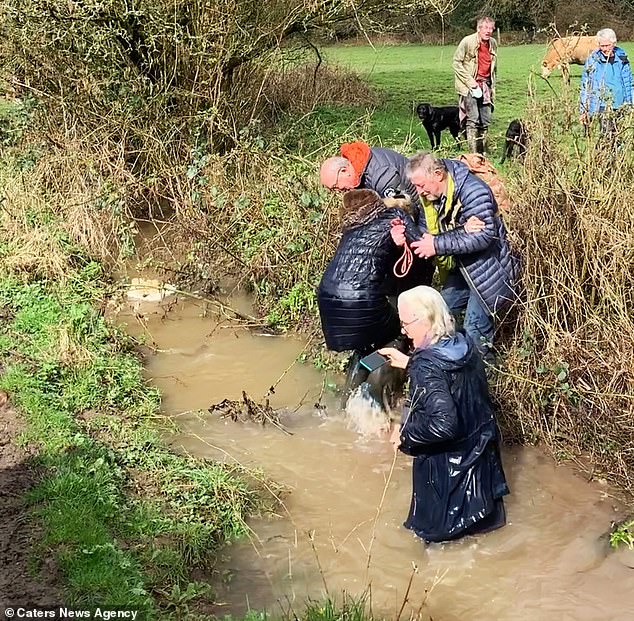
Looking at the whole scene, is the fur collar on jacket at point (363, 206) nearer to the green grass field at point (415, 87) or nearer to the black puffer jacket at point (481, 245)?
the black puffer jacket at point (481, 245)

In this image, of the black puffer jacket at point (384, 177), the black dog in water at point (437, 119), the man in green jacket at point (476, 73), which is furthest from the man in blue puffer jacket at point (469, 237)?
the black dog in water at point (437, 119)

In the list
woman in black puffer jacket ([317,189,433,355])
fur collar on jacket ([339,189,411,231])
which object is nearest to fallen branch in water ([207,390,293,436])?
woman in black puffer jacket ([317,189,433,355])

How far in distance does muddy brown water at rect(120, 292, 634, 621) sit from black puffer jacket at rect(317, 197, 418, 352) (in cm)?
95

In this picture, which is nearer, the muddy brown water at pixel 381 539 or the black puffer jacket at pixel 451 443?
the black puffer jacket at pixel 451 443

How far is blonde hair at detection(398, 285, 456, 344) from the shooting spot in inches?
181

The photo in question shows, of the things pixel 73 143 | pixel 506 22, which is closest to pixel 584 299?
pixel 73 143

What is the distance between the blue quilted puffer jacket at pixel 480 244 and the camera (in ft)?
18.3

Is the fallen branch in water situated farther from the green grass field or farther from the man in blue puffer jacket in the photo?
the green grass field

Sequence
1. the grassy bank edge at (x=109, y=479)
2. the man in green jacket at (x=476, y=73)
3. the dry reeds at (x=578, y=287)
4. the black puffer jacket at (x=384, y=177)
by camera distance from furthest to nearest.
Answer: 1. the man in green jacket at (x=476, y=73)
2. the black puffer jacket at (x=384, y=177)
3. the dry reeds at (x=578, y=287)
4. the grassy bank edge at (x=109, y=479)

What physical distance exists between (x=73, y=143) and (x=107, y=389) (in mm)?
4954

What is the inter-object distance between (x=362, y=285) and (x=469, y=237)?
91cm

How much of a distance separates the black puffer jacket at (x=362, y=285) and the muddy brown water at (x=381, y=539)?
0.95 m

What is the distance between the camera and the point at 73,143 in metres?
10.6

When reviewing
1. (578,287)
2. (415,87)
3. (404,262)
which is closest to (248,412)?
(404,262)
